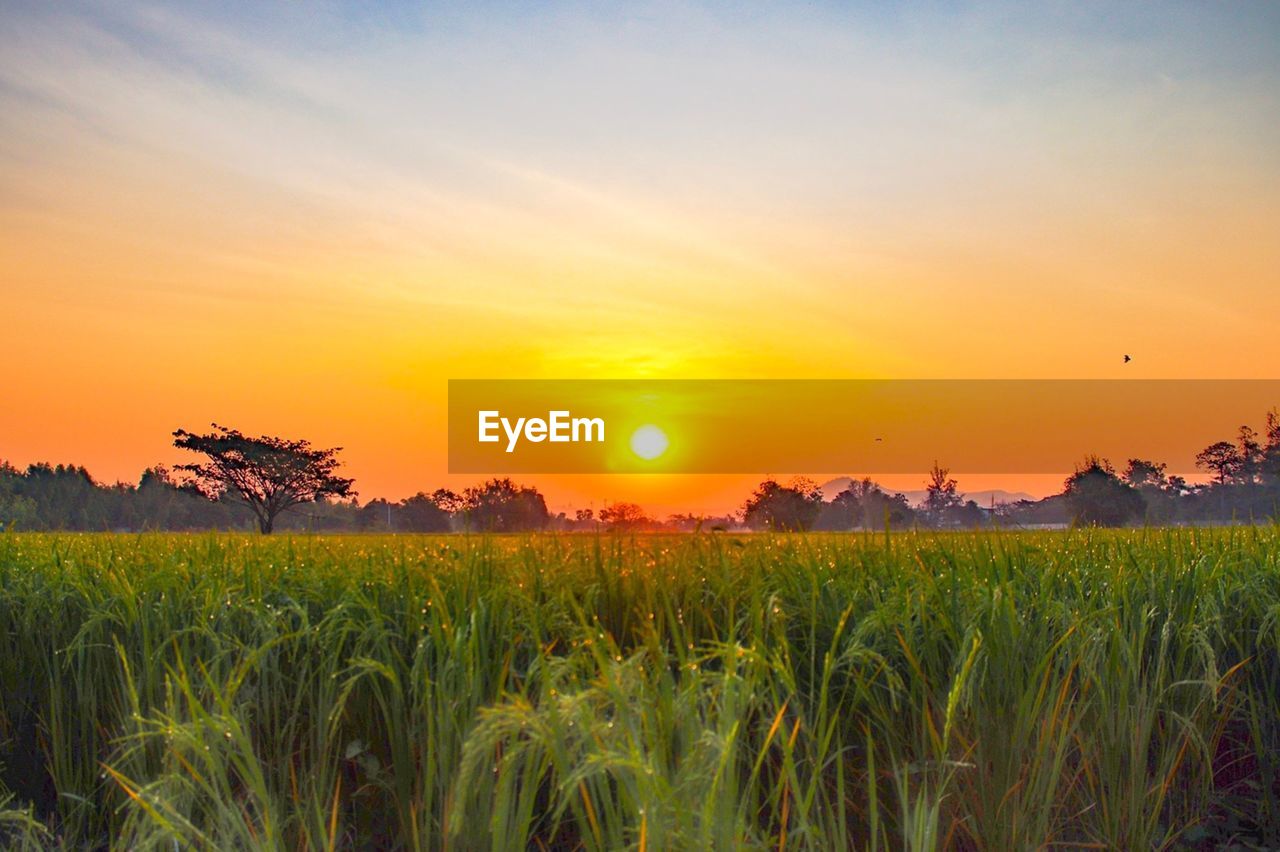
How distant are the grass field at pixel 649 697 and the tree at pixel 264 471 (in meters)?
69.6

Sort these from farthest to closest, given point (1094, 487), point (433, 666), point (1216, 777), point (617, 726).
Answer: point (1094, 487) → point (1216, 777) → point (433, 666) → point (617, 726)

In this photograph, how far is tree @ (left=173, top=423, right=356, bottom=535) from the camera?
7069cm

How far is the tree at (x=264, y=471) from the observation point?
70.7m

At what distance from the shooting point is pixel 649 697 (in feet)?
10.6

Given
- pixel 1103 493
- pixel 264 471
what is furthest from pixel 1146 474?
pixel 264 471

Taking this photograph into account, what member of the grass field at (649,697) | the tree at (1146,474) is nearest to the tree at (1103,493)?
the tree at (1146,474)

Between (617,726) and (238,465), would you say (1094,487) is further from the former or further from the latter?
(617,726)

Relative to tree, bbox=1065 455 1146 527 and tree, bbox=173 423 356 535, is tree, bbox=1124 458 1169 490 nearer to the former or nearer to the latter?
tree, bbox=1065 455 1146 527

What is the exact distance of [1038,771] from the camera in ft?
13.4

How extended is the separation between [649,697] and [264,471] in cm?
7450

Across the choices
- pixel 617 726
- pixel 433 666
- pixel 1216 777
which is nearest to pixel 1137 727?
pixel 1216 777

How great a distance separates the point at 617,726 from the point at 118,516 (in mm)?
82823

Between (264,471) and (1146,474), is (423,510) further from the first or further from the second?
(1146,474)

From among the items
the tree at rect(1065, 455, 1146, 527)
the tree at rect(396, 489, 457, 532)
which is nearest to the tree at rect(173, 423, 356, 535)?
the tree at rect(396, 489, 457, 532)
